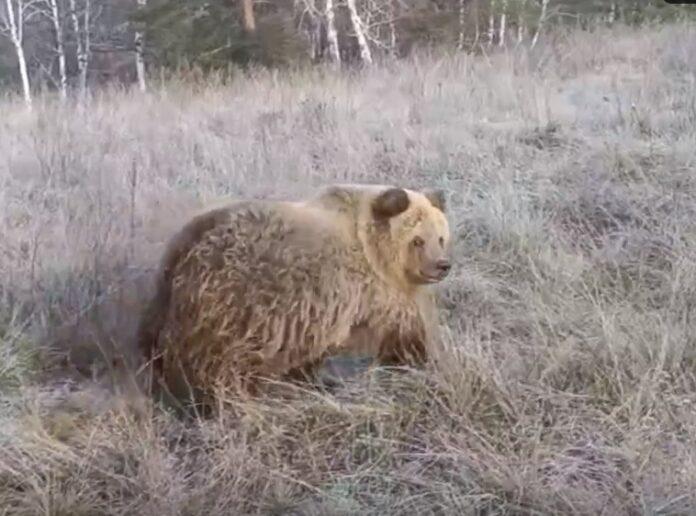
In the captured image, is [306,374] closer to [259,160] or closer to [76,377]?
[76,377]

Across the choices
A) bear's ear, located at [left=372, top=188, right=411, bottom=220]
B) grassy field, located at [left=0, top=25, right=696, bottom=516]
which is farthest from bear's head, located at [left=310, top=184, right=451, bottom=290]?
grassy field, located at [left=0, top=25, right=696, bottom=516]

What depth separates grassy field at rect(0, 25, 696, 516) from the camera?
289 cm

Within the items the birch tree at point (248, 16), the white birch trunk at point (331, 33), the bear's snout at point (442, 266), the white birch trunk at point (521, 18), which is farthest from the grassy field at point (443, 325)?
the white birch trunk at point (331, 33)

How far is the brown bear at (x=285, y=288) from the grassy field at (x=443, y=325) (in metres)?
0.13

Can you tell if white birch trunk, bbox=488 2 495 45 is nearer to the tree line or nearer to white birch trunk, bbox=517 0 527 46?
the tree line

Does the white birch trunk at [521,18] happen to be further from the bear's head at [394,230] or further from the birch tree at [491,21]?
the bear's head at [394,230]

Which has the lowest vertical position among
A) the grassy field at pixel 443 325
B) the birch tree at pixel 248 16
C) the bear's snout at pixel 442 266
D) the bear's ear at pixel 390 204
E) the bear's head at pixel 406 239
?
the grassy field at pixel 443 325

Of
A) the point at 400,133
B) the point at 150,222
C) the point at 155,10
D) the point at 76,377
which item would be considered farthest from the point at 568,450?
the point at 155,10

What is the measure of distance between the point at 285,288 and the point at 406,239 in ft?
1.58

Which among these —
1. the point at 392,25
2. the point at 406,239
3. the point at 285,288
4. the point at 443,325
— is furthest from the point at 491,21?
the point at 285,288

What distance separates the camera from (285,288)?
3.23 metres

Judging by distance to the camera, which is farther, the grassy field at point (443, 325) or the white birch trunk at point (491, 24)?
the white birch trunk at point (491, 24)

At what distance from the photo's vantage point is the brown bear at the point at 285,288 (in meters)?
3.21

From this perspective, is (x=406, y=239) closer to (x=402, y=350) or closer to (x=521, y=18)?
(x=402, y=350)
